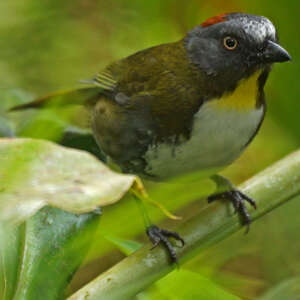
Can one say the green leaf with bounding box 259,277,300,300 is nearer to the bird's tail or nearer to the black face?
the black face

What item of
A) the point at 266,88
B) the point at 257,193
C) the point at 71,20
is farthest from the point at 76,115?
the point at 257,193

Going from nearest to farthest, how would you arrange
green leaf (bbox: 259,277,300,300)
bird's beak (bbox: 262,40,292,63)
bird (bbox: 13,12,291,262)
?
green leaf (bbox: 259,277,300,300) → bird's beak (bbox: 262,40,292,63) → bird (bbox: 13,12,291,262)

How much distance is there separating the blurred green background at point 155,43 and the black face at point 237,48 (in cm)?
5

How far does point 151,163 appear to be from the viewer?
7.39 feet

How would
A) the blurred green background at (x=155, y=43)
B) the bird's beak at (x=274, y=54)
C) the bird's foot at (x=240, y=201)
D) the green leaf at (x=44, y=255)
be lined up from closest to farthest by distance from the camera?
the green leaf at (x=44, y=255)
the bird's foot at (x=240, y=201)
the blurred green background at (x=155, y=43)
the bird's beak at (x=274, y=54)

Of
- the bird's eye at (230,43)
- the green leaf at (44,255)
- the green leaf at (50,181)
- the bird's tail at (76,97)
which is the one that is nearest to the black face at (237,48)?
the bird's eye at (230,43)

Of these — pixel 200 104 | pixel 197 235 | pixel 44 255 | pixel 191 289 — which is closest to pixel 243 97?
pixel 200 104

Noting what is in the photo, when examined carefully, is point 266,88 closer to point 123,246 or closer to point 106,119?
point 106,119

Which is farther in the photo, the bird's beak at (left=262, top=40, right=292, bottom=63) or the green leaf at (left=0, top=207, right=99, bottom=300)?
the bird's beak at (left=262, top=40, right=292, bottom=63)

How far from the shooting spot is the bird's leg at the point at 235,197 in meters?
1.53

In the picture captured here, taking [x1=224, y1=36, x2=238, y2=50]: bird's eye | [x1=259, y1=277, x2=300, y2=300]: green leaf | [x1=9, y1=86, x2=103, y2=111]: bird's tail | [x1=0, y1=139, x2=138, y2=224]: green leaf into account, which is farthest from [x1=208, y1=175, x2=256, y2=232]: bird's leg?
[x1=0, y1=139, x2=138, y2=224]: green leaf

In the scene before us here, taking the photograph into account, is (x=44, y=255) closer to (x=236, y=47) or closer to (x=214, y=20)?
(x=236, y=47)

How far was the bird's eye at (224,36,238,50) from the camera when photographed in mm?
2293

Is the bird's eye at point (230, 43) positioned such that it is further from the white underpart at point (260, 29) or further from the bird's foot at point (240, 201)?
the bird's foot at point (240, 201)
